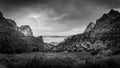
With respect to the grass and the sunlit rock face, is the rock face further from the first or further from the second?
the grass

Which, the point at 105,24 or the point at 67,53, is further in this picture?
the point at 105,24

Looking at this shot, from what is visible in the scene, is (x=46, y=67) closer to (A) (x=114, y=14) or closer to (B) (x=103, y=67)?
(B) (x=103, y=67)

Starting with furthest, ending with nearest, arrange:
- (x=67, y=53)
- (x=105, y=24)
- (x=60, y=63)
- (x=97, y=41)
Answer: (x=105, y=24) < (x=97, y=41) < (x=67, y=53) < (x=60, y=63)

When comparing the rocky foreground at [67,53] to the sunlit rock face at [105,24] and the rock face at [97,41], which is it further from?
the sunlit rock face at [105,24]

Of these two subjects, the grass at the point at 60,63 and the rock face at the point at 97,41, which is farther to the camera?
the rock face at the point at 97,41

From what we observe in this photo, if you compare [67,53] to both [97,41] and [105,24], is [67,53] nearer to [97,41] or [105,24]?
[97,41]

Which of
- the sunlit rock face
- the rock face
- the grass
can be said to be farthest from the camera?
the sunlit rock face

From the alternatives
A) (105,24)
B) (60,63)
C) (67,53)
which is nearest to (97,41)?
(105,24)

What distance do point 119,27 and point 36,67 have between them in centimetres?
10229

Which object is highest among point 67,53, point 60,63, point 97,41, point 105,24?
point 105,24

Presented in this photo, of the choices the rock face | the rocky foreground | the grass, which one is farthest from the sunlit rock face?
the grass

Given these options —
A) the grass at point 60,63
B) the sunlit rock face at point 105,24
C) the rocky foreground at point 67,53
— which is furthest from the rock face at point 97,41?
the grass at point 60,63

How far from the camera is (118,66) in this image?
22.4ft

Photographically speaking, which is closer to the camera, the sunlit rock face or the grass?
the grass
